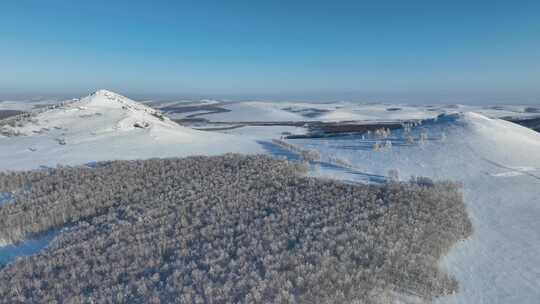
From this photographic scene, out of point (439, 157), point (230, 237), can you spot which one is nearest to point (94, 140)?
point (230, 237)

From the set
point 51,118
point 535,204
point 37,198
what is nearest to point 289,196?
point 535,204

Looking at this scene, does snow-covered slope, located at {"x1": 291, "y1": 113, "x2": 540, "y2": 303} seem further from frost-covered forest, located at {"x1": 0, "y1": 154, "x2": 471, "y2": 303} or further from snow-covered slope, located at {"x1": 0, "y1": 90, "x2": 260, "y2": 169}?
snow-covered slope, located at {"x1": 0, "y1": 90, "x2": 260, "y2": 169}

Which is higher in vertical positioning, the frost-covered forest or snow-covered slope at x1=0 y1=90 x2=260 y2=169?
snow-covered slope at x1=0 y1=90 x2=260 y2=169

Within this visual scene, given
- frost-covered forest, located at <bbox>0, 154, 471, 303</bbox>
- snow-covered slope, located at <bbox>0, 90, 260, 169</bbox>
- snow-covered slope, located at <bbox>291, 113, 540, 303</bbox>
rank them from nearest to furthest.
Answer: frost-covered forest, located at <bbox>0, 154, 471, 303</bbox> < snow-covered slope, located at <bbox>291, 113, 540, 303</bbox> < snow-covered slope, located at <bbox>0, 90, 260, 169</bbox>

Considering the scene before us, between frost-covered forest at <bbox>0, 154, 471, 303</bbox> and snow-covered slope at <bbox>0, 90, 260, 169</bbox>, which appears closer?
frost-covered forest at <bbox>0, 154, 471, 303</bbox>

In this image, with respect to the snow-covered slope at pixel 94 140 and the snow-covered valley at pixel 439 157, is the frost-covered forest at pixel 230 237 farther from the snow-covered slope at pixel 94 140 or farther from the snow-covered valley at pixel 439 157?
the snow-covered slope at pixel 94 140

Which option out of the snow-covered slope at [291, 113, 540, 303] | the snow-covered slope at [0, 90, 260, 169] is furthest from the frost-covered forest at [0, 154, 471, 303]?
the snow-covered slope at [0, 90, 260, 169]
